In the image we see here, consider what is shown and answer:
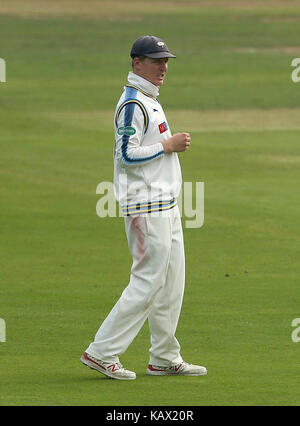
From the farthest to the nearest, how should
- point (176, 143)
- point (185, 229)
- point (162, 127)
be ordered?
point (185, 229), point (162, 127), point (176, 143)

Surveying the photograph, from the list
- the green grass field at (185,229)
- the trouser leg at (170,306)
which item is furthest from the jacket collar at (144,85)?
the green grass field at (185,229)

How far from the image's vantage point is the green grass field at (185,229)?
8.38m

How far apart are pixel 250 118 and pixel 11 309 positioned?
1603 cm

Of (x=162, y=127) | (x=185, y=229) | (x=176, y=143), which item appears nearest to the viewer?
(x=176, y=143)

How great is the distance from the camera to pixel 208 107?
27.9 m

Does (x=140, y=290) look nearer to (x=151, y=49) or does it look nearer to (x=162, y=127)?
(x=162, y=127)

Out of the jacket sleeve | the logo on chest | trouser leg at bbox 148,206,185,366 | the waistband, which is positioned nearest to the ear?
the jacket sleeve

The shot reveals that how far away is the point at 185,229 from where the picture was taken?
49.3 feet

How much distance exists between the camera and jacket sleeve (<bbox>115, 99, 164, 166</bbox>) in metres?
8.20

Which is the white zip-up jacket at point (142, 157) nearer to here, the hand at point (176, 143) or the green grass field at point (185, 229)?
the hand at point (176, 143)

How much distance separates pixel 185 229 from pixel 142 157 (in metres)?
6.89

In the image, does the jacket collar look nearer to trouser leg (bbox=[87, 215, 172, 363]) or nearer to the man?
the man

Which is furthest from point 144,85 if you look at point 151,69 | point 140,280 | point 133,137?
point 140,280
